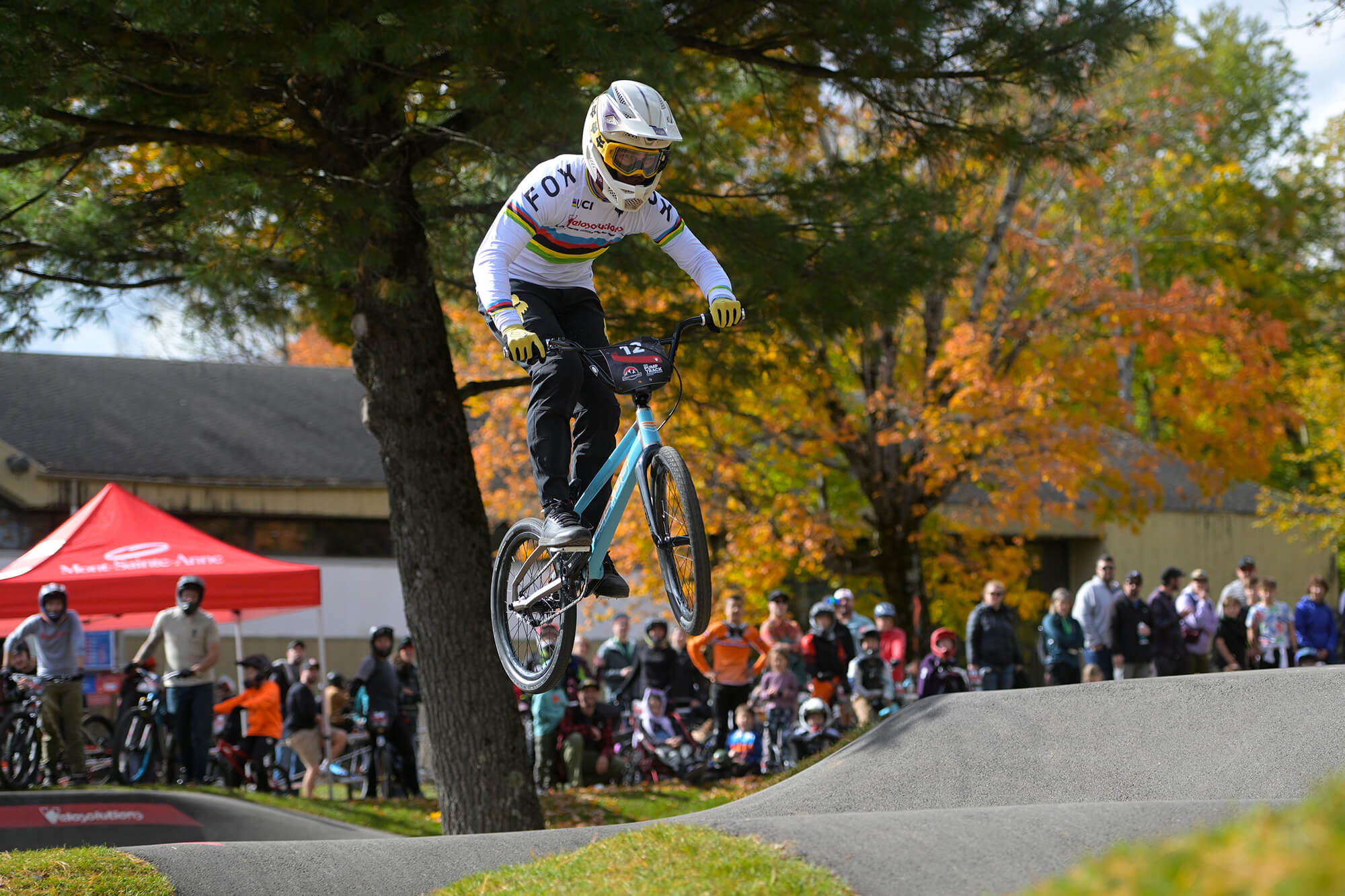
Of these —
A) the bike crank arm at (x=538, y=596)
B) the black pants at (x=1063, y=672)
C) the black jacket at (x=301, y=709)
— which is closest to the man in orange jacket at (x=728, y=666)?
the black pants at (x=1063, y=672)

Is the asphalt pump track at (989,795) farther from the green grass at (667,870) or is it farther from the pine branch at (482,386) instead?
the pine branch at (482,386)

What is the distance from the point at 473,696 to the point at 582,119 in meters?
3.69

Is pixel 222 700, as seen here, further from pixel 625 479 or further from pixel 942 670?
pixel 625 479

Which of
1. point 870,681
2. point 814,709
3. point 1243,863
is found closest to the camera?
point 1243,863

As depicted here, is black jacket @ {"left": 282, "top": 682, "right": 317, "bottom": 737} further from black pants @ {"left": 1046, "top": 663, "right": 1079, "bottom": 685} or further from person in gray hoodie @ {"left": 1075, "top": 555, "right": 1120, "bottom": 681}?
person in gray hoodie @ {"left": 1075, "top": 555, "right": 1120, "bottom": 681}

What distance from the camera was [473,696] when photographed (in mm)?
8031

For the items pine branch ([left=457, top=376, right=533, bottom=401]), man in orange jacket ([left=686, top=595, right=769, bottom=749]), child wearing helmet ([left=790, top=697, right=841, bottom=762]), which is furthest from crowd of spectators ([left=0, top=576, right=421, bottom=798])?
pine branch ([left=457, top=376, right=533, bottom=401])

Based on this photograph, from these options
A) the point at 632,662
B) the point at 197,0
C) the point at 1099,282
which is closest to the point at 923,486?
the point at 1099,282

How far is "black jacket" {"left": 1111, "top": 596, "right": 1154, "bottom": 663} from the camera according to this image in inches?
471

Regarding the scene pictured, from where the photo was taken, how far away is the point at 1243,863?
5.16ft

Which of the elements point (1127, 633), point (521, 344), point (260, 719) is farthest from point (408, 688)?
point (521, 344)

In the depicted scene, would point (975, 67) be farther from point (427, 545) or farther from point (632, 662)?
point (632, 662)

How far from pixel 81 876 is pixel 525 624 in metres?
2.35

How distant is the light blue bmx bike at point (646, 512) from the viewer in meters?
5.29
